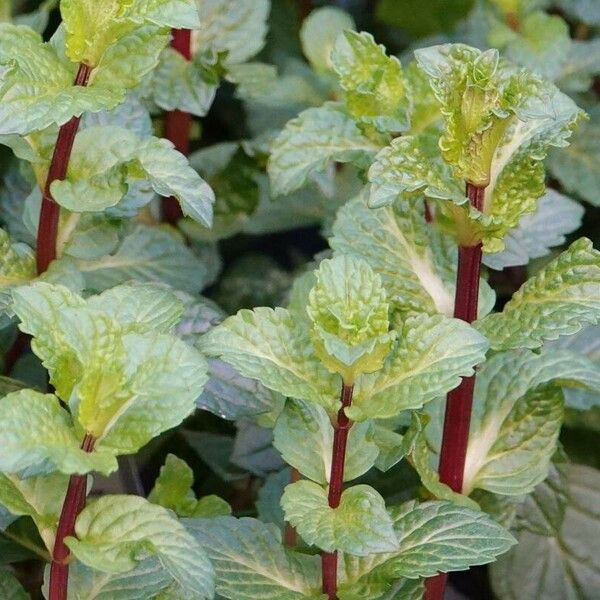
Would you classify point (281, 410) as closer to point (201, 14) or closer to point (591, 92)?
point (201, 14)

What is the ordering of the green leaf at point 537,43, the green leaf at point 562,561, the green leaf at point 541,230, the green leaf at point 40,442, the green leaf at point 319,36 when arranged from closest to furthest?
the green leaf at point 40,442 → the green leaf at point 541,230 → the green leaf at point 562,561 → the green leaf at point 537,43 → the green leaf at point 319,36

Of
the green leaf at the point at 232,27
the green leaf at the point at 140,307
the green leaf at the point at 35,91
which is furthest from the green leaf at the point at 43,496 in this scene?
the green leaf at the point at 232,27

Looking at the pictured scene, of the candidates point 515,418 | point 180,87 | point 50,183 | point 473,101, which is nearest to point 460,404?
point 515,418

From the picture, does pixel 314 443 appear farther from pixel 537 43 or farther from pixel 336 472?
pixel 537 43

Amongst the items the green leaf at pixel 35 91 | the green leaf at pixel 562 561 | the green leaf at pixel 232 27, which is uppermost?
the green leaf at pixel 35 91

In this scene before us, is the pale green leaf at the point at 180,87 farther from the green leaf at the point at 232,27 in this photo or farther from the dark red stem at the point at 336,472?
the dark red stem at the point at 336,472

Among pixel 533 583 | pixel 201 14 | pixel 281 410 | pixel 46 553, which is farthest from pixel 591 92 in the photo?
pixel 46 553

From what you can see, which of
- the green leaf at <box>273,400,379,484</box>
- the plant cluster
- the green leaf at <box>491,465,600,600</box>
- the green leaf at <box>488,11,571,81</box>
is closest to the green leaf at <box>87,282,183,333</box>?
the plant cluster

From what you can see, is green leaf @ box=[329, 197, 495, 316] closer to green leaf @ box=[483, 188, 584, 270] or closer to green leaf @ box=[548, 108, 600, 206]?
green leaf @ box=[483, 188, 584, 270]
